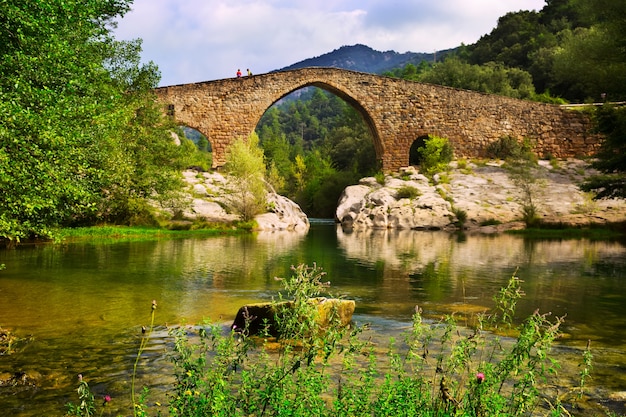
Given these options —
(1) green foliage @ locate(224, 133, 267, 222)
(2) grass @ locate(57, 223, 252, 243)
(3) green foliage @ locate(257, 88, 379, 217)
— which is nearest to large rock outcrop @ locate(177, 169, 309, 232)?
(1) green foliage @ locate(224, 133, 267, 222)

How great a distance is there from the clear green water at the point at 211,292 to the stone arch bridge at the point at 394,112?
15.0 m

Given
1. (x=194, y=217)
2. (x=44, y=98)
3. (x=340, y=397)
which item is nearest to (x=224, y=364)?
(x=340, y=397)

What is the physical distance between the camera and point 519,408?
3.04 m

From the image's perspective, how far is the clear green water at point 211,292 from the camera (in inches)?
225

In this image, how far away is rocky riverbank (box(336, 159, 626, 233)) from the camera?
30.3 meters

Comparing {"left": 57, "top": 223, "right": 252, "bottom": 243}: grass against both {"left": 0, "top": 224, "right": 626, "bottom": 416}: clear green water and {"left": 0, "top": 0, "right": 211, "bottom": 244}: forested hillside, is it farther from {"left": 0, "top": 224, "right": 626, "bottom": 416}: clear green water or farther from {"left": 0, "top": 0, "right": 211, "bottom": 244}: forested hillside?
{"left": 0, "top": 0, "right": 211, "bottom": 244}: forested hillside

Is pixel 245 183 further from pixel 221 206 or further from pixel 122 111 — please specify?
pixel 122 111

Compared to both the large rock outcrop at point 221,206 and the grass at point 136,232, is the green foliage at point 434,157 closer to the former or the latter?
the large rock outcrop at point 221,206

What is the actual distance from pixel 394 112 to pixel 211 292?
2890 centimetres

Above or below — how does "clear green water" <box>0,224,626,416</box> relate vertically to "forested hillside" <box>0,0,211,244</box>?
below

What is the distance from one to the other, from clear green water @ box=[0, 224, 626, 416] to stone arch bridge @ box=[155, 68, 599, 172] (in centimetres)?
1505

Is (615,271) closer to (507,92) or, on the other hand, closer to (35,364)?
(35,364)

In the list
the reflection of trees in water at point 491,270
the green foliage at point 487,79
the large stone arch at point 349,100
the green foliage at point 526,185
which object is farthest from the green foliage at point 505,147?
the reflection of trees in water at point 491,270

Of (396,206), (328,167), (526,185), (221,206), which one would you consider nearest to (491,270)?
(221,206)
